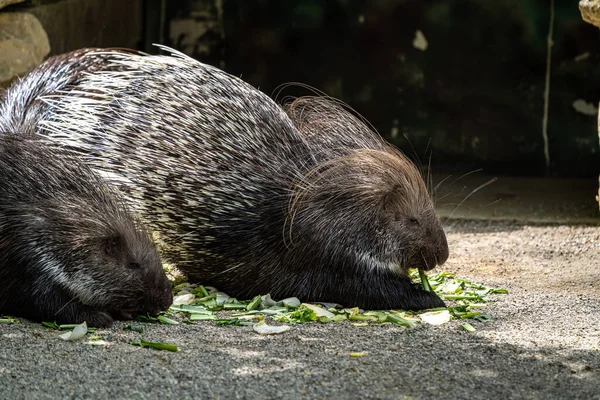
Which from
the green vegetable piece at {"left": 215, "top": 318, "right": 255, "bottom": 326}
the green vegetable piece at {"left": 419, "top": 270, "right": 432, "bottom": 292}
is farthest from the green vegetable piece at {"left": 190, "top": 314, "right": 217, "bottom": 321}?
the green vegetable piece at {"left": 419, "top": 270, "right": 432, "bottom": 292}

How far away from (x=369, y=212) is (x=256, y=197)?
50 cm

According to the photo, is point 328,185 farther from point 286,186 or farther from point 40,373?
point 40,373

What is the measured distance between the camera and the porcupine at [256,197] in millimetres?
4090

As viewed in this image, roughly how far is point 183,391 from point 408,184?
5.76 feet

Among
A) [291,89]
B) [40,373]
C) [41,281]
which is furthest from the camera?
[291,89]

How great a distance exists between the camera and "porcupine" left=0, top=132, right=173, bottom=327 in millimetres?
3574

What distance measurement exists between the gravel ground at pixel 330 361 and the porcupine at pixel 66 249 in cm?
11

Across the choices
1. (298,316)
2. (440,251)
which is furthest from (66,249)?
(440,251)

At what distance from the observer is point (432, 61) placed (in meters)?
8.11

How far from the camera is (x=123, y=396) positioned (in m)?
2.75

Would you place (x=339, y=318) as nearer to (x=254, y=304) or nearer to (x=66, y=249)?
(x=254, y=304)

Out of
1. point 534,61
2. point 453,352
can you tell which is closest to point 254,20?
point 534,61

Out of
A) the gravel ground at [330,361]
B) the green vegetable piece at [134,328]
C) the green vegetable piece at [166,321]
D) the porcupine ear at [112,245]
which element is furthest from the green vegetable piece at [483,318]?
the porcupine ear at [112,245]

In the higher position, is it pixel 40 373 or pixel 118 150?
pixel 118 150
